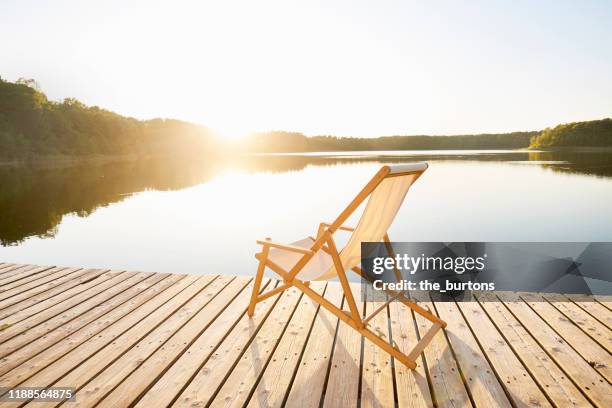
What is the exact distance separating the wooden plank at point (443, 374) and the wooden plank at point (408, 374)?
1.7 inches

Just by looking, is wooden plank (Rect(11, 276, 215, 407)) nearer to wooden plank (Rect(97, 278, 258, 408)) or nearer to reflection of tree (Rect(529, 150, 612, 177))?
wooden plank (Rect(97, 278, 258, 408))

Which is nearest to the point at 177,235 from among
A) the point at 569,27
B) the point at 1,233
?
the point at 1,233

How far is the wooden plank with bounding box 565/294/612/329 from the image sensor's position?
9.68 ft

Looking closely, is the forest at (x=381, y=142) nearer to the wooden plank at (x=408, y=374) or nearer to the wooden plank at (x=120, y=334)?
the wooden plank at (x=120, y=334)

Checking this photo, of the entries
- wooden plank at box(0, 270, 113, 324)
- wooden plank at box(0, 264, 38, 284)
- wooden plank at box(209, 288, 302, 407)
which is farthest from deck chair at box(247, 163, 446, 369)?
wooden plank at box(0, 264, 38, 284)

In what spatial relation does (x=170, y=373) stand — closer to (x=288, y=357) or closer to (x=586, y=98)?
(x=288, y=357)

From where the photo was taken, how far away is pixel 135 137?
67.8m

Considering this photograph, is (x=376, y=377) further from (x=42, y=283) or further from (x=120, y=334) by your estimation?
(x=42, y=283)

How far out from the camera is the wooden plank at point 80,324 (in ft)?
8.25

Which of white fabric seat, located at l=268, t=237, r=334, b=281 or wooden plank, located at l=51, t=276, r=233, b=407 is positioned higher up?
white fabric seat, located at l=268, t=237, r=334, b=281

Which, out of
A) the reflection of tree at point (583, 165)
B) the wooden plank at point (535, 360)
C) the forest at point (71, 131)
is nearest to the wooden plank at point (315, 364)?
the wooden plank at point (535, 360)

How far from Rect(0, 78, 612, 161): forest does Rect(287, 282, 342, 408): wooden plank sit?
47.1 metres

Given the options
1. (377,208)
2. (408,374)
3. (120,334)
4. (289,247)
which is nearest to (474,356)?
(408,374)

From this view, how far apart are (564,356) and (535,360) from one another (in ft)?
0.66
